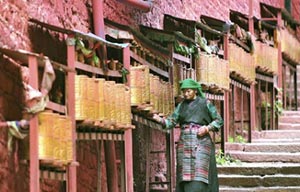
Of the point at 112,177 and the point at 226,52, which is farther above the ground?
the point at 226,52

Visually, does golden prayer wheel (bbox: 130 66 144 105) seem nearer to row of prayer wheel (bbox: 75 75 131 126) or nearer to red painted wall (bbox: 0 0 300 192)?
row of prayer wheel (bbox: 75 75 131 126)

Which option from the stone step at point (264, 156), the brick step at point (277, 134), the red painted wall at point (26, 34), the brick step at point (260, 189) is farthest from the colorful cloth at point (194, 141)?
the brick step at point (277, 134)

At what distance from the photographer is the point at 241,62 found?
16641mm

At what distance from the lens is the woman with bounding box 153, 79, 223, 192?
1113 cm

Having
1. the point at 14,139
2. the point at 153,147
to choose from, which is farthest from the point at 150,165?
the point at 14,139

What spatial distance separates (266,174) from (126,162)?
13.0 ft

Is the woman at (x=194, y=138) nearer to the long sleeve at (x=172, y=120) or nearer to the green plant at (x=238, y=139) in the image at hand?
the long sleeve at (x=172, y=120)

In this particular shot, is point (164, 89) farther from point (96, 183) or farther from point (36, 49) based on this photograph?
point (36, 49)

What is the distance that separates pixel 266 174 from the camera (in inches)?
533

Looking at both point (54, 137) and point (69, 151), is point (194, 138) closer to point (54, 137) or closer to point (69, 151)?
point (69, 151)

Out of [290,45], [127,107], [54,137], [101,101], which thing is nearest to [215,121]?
[127,107]

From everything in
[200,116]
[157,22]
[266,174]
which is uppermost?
[157,22]

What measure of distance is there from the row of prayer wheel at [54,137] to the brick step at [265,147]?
7906 millimetres

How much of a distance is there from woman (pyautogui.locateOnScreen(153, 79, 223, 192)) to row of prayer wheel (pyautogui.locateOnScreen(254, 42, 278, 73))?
22.1 feet
